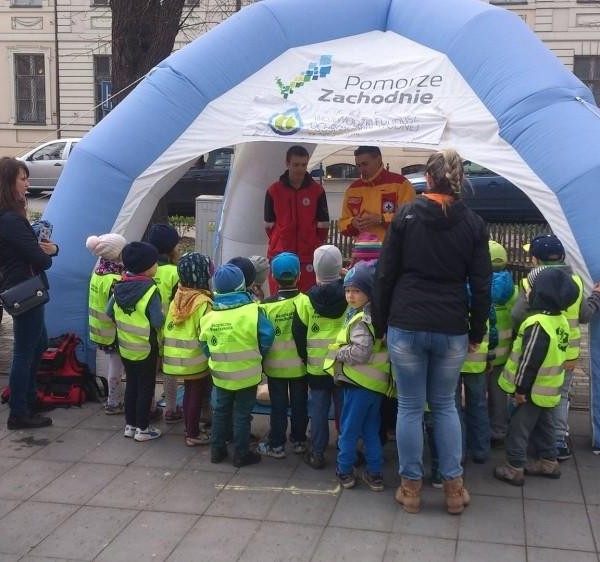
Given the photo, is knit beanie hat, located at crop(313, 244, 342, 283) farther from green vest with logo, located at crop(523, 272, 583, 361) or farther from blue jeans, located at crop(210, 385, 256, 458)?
green vest with logo, located at crop(523, 272, 583, 361)

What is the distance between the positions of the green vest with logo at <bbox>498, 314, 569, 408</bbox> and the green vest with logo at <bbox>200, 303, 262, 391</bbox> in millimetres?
1558

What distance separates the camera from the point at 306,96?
662cm

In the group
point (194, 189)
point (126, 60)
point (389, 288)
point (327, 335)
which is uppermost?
point (126, 60)

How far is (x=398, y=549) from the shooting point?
4.38m

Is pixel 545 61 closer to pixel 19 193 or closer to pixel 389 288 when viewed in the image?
pixel 389 288

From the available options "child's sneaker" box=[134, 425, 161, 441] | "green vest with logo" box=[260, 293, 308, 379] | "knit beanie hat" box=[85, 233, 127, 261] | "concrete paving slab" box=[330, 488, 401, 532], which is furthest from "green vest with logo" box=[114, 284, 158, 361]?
"concrete paving slab" box=[330, 488, 401, 532]

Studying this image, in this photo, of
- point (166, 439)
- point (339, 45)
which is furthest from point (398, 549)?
point (339, 45)

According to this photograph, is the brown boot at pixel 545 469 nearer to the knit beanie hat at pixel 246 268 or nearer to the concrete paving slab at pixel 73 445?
the knit beanie hat at pixel 246 268

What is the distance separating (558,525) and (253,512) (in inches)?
66.0

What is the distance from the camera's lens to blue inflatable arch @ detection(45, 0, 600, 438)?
6.21 meters

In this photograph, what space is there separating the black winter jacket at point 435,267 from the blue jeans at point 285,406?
117 cm

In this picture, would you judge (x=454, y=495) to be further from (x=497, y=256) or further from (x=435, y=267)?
(x=497, y=256)

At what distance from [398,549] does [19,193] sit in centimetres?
349

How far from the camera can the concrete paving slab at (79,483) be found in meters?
5.06
